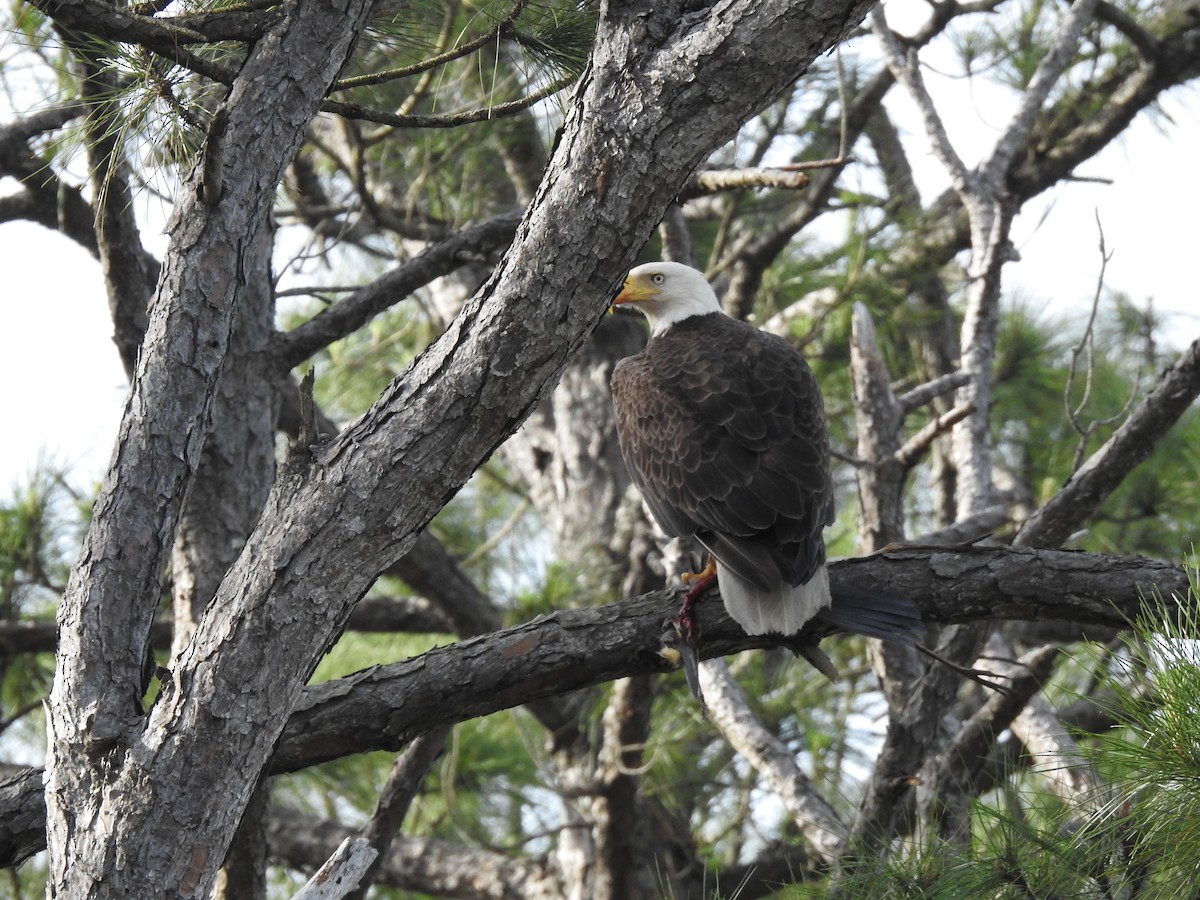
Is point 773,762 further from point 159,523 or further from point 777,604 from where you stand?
→ point 159,523

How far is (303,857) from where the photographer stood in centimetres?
446

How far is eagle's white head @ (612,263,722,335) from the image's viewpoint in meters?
3.92

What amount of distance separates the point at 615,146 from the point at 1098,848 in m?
1.42

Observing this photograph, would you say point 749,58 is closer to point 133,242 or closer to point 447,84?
point 133,242

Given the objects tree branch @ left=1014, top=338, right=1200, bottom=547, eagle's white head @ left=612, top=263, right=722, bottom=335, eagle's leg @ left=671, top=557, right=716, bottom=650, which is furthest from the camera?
Result: eagle's white head @ left=612, top=263, right=722, bottom=335

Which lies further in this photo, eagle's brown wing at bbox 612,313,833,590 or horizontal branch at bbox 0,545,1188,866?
eagle's brown wing at bbox 612,313,833,590

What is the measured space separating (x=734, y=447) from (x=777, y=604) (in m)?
0.52

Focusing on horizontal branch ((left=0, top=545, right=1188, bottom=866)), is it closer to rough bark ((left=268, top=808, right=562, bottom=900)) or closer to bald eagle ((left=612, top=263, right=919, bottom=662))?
bald eagle ((left=612, top=263, right=919, bottom=662))

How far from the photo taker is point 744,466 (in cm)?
Answer: 293

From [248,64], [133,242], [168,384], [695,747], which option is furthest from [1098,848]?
[695,747]

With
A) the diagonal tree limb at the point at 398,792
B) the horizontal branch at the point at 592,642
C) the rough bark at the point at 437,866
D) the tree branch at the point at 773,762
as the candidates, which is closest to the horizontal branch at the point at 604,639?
the horizontal branch at the point at 592,642

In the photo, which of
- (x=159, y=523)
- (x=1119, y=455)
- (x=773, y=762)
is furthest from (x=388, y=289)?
(x=1119, y=455)

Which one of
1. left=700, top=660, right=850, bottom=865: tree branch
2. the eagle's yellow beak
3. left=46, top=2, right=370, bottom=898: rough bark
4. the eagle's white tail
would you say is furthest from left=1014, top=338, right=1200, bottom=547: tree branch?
left=46, top=2, right=370, bottom=898: rough bark

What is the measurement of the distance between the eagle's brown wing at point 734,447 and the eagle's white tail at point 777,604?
3 cm
